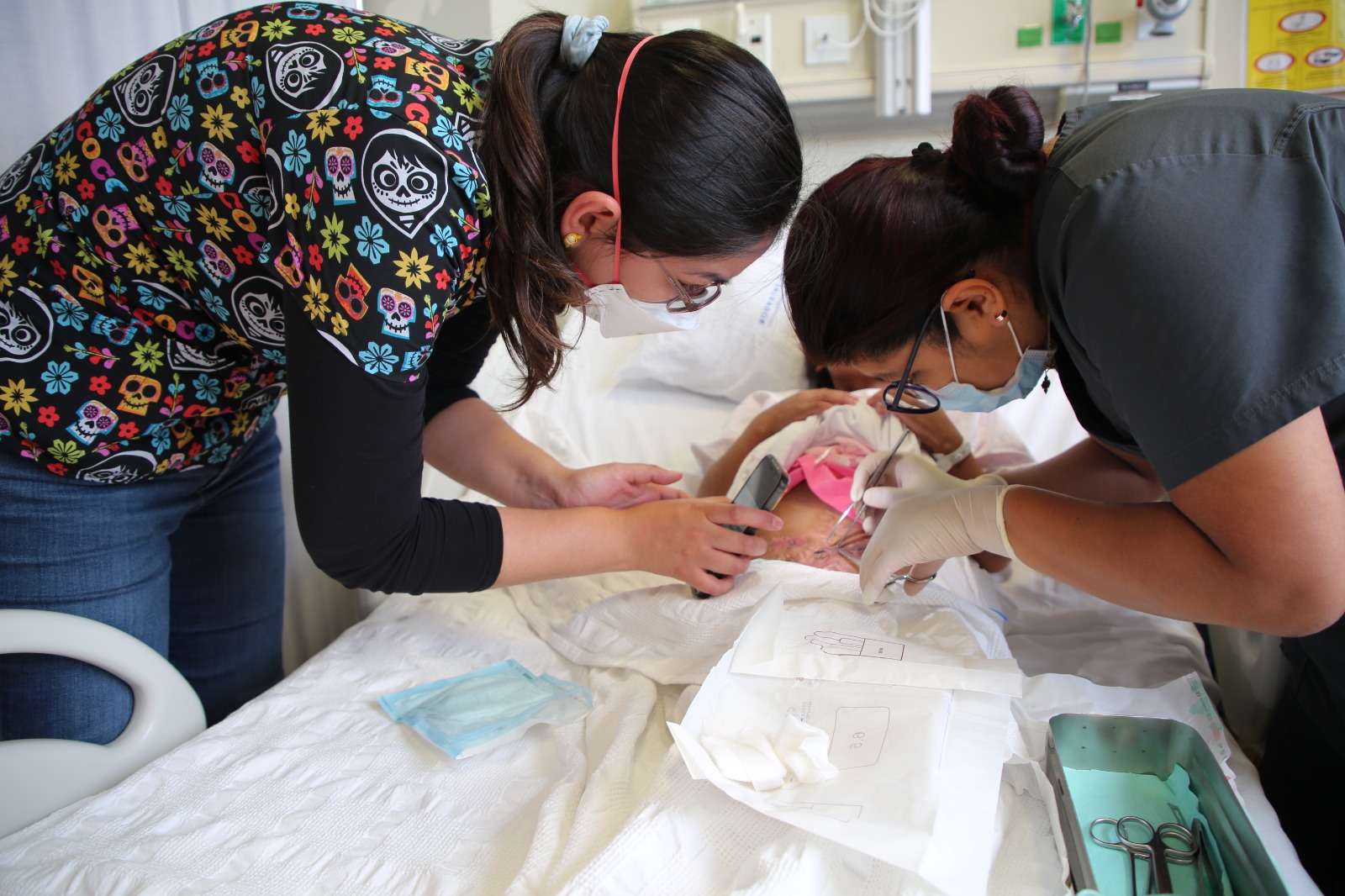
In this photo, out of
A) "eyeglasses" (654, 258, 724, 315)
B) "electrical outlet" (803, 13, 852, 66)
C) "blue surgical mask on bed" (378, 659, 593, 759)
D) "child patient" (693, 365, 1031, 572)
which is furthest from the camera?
"electrical outlet" (803, 13, 852, 66)

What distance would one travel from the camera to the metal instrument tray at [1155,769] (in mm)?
836

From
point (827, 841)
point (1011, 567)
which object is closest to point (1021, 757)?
point (827, 841)

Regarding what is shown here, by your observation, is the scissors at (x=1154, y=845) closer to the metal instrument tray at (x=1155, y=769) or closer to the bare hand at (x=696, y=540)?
the metal instrument tray at (x=1155, y=769)

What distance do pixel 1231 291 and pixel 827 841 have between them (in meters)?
0.65

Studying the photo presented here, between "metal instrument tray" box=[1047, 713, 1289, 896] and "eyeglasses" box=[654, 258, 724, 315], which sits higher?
"eyeglasses" box=[654, 258, 724, 315]

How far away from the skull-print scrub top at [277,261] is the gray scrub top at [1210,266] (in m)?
0.64

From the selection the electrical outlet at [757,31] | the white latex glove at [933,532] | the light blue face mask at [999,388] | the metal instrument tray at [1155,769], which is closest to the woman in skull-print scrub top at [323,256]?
the light blue face mask at [999,388]

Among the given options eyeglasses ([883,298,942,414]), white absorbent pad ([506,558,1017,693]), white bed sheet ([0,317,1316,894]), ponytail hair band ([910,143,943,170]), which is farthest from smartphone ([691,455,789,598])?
ponytail hair band ([910,143,943,170])

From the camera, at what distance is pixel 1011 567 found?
1791 millimetres

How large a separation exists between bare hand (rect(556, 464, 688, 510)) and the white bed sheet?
0.18 m

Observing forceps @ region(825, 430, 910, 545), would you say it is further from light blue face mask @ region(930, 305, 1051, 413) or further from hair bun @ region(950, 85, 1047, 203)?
hair bun @ region(950, 85, 1047, 203)

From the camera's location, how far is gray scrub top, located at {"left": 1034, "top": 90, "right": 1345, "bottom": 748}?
0.76m

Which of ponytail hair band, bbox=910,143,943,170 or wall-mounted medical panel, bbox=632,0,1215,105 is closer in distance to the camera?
ponytail hair band, bbox=910,143,943,170

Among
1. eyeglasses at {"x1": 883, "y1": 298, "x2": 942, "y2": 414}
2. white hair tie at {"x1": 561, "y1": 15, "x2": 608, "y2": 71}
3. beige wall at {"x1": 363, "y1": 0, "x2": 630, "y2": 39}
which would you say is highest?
beige wall at {"x1": 363, "y1": 0, "x2": 630, "y2": 39}
